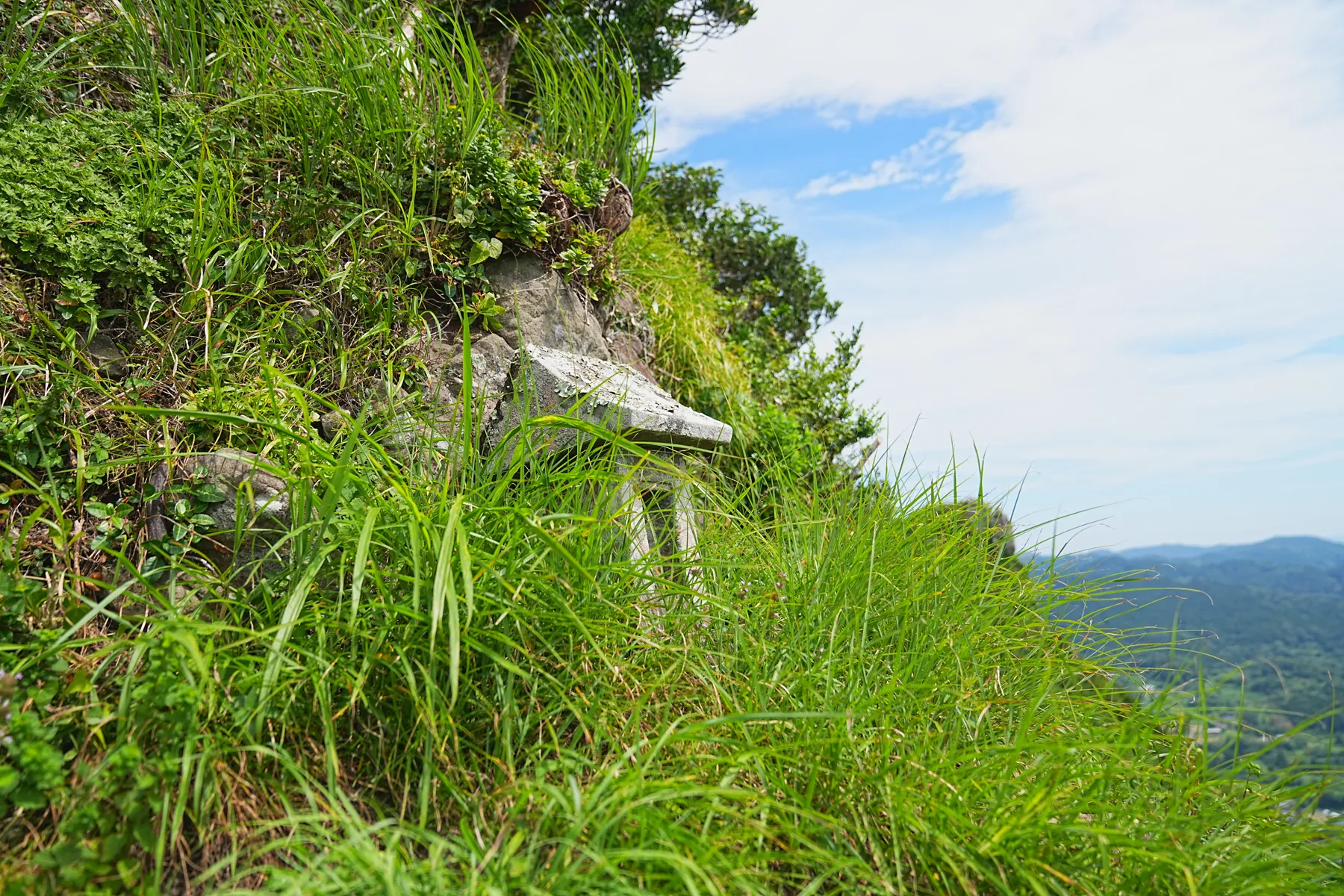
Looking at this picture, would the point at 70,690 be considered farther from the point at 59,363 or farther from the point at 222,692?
the point at 59,363

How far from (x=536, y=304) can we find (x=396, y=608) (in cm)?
192

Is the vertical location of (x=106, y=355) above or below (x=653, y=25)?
below

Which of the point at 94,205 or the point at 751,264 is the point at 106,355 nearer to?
the point at 94,205

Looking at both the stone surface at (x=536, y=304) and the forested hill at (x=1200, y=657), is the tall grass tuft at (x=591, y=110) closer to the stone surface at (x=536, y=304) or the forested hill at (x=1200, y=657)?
the stone surface at (x=536, y=304)

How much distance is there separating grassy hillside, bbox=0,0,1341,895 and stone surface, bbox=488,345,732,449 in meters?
0.15

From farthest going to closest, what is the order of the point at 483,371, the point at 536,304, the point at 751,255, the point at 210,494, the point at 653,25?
the point at 751,255 < the point at 653,25 < the point at 536,304 < the point at 483,371 < the point at 210,494

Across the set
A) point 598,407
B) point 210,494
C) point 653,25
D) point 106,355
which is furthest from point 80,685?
point 653,25

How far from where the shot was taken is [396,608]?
1592mm

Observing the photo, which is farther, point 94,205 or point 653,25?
point 653,25

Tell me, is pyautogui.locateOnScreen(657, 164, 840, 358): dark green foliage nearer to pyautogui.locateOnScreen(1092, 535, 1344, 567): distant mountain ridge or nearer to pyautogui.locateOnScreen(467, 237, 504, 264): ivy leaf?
pyautogui.locateOnScreen(467, 237, 504, 264): ivy leaf

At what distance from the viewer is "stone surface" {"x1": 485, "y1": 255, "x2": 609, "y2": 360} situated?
10.4 feet

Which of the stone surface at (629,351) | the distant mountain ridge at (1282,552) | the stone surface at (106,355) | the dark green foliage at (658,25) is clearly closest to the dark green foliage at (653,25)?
the dark green foliage at (658,25)

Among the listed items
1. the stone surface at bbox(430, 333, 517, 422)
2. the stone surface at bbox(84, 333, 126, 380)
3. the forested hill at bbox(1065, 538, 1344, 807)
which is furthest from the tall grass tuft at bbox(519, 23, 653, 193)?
the forested hill at bbox(1065, 538, 1344, 807)

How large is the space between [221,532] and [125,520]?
294 millimetres
